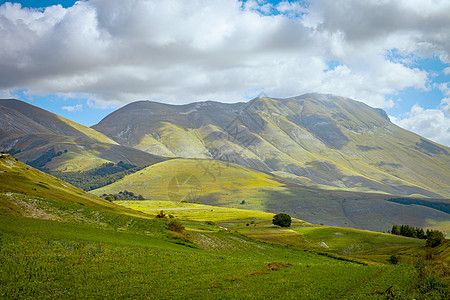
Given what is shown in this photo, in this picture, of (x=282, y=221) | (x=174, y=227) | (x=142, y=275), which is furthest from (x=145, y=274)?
(x=282, y=221)

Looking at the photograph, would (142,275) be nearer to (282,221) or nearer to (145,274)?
(145,274)

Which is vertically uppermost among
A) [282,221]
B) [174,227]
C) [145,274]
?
[145,274]

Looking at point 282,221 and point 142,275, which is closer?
point 142,275

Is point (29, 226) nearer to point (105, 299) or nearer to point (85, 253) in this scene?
point (85, 253)

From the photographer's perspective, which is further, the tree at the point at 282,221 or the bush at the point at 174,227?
the tree at the point at 282,221

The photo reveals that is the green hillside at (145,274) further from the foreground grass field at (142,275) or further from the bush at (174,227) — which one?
the bush at (174,227)

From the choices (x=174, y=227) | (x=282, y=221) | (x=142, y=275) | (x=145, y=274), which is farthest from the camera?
(x=282, y=221)

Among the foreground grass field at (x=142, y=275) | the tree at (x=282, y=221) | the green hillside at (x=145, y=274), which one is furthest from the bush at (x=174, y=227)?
the tree at (x=282, y=221)

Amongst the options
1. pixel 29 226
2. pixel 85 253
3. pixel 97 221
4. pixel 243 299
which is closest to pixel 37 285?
pixel 85 253

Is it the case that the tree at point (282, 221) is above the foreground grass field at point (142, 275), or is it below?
below

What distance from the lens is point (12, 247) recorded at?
2836cm

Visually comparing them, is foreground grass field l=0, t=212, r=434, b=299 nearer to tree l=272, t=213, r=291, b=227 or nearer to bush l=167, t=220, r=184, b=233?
bush l=167, t=220, r=184, b=233

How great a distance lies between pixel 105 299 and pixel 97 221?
120ft

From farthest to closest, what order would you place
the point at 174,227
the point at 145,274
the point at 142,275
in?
1. the point at 174,227
2. the point at 145,274
3. the point at 142,275
